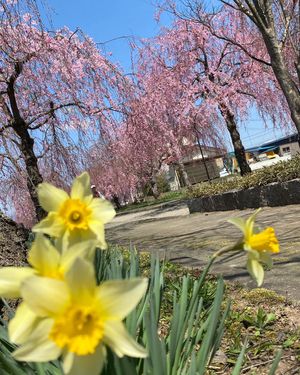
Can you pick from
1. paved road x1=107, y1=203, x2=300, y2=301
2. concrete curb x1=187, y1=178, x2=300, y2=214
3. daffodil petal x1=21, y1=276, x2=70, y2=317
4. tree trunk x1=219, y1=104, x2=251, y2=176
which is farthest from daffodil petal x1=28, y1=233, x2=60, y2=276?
tree trunk x1=219, y1=104, x2=251, y2=176

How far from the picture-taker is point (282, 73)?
28.3 ft

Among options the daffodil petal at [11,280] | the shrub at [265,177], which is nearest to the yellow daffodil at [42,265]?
the daffodil petal at [11,280]

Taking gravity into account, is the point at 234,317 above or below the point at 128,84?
below

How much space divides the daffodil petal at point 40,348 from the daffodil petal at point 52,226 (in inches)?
10.1

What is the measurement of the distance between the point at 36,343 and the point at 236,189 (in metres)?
11.2

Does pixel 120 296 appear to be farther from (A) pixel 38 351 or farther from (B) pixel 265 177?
(B) pixel 265 177

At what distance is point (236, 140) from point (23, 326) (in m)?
15.4

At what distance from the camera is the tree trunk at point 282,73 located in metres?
8.49

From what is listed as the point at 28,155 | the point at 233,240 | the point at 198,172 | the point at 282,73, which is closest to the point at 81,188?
the point at 233,240

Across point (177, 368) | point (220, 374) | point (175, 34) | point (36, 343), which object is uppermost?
point (175, 34)

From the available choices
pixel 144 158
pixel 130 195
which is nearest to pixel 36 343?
pixel 144 158

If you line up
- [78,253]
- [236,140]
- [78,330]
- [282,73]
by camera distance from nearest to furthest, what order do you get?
[78,330]
[78,253]
[282,73]
[236,140]

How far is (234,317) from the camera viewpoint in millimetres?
3213

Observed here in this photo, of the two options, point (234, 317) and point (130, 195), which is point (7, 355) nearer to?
point (234, 317)
